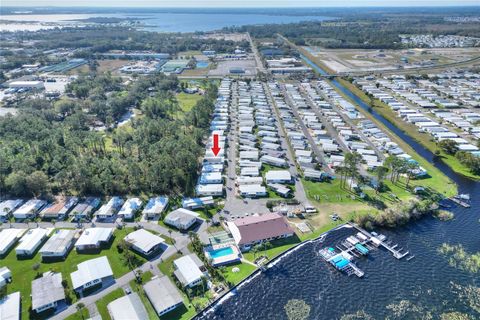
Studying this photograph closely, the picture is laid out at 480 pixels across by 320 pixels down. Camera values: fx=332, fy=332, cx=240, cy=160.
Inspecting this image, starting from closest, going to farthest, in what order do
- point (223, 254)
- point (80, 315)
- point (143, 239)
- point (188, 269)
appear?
point (80, 315) → point (188, 269) → point (223, 254) → point (143, 239)

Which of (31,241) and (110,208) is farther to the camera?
(110,208)

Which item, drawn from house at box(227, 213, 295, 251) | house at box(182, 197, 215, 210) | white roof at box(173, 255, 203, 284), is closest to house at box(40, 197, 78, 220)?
house at box(182, 197, 215, 210)

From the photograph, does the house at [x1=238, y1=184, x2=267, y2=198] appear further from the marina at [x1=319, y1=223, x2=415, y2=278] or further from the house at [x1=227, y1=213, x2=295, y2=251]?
the marina at [x1=319, y1=223, x2=415, y2=278]

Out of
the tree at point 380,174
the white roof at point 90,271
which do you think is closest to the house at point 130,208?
the white roof at point 90,271

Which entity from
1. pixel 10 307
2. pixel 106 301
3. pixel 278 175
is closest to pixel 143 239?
pixel 106 301

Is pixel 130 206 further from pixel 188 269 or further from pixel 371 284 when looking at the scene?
pixel 371 284

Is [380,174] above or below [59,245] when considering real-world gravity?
above

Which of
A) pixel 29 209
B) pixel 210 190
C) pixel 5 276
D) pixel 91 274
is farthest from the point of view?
pixel 210 190
